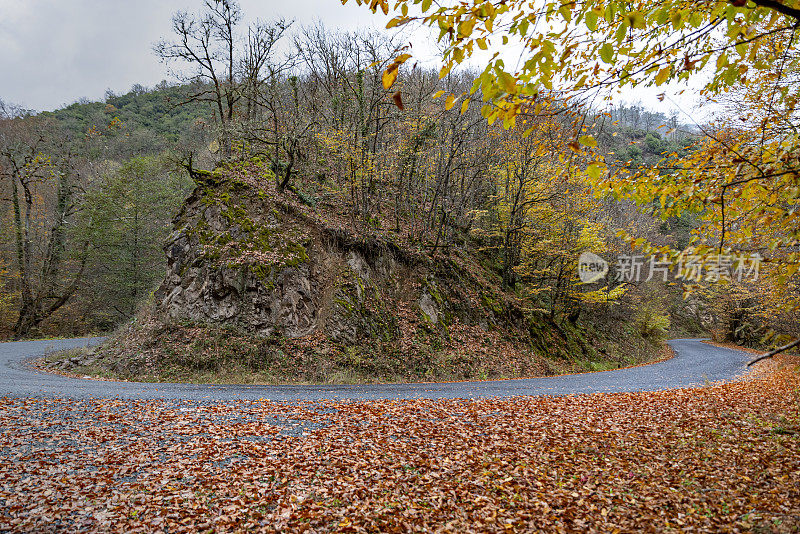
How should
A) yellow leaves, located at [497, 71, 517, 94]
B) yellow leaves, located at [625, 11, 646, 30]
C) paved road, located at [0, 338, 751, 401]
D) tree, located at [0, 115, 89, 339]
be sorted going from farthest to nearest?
tree, located at [0, 115, 89, 339] < paved road, located at [0, 338, 751, 401] < yellow leaves, located at [625, 11, 646, 30] < yellow leaves, located at [497, 71, 517, 94]

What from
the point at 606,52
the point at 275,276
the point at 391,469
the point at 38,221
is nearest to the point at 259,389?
the point at 275,276

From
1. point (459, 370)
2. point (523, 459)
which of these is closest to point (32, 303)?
point (459, 370)

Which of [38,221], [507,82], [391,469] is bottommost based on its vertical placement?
[391,469]

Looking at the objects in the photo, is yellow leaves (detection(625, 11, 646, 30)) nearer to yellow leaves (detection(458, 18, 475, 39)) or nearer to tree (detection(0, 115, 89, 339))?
yellow leaves (detection(458, 18, 475, 39))

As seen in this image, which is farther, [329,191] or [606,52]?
[329,191]

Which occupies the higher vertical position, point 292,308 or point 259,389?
point 292,308

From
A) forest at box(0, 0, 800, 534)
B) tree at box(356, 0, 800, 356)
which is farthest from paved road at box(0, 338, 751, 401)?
tree at box(356, 0, 800, 356)

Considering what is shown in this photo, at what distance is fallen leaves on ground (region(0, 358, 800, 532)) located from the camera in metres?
3.31

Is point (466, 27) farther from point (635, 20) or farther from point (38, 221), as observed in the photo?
point (38, 221)

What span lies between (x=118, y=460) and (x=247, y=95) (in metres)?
16.0

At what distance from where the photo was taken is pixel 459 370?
13.7m

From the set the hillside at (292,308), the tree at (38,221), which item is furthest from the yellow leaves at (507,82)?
the tree at (38,221)

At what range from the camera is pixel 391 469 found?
4.34m

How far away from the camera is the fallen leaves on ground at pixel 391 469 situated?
10.9ft
